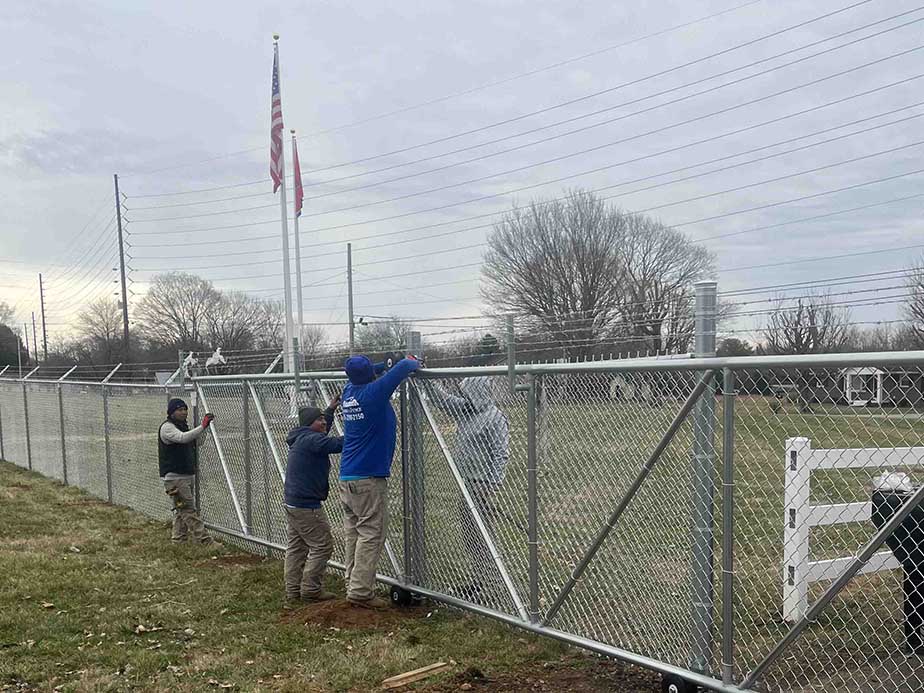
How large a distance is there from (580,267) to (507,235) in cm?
500

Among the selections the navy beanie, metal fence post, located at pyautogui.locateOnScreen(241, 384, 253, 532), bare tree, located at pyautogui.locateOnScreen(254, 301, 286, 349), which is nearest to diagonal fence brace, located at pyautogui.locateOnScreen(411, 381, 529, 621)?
the navy beanie

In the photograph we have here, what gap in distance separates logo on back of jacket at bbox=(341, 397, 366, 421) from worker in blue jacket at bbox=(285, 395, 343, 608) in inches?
18.7

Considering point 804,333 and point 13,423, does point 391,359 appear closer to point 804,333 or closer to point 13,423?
point 804,333

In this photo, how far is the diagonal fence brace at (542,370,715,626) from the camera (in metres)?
3.75

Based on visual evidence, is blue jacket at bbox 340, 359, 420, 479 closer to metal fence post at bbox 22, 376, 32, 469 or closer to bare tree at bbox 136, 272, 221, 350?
metal fence post at bbox 22, 376, 32, 469

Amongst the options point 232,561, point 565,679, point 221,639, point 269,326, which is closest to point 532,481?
point 565,679

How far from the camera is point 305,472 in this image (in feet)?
20.0

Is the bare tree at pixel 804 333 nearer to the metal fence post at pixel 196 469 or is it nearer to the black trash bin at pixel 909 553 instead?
the black trash bin at pixel 909 553

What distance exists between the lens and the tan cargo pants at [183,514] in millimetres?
8425

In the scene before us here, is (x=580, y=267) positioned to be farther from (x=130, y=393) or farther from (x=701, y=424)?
(x=701, y=424)

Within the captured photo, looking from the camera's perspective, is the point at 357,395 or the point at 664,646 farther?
the point at 357,395

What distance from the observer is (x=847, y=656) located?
14.7 feet

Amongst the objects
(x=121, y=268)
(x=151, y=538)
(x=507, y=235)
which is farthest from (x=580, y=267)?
(x=151, y=538)

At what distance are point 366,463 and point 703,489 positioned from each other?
8.58ft
